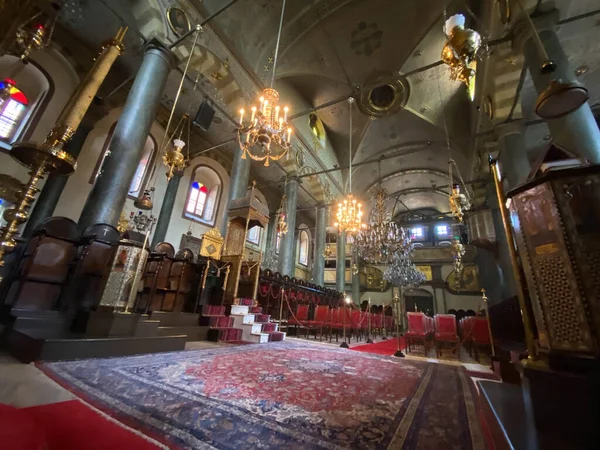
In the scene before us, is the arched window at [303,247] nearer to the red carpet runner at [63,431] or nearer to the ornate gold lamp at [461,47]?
the ornate gold lamp at [461,47]

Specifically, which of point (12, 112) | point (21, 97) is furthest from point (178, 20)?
point (12, 112)

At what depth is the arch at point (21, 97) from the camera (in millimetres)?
5863

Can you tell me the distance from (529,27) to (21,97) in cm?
1146

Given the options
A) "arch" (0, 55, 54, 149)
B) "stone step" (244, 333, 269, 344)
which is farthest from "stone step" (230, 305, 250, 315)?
"arch" (0, 55, 54, 149)

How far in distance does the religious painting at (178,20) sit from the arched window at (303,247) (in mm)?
12420

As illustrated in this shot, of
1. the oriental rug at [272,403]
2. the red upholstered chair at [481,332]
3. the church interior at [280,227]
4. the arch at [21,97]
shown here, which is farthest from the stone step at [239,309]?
the arch at [21,97]

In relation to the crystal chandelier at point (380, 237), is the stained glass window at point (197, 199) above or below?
above

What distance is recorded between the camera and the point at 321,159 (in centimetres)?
1230

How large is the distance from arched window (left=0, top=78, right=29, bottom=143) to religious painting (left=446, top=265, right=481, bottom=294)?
799 inches

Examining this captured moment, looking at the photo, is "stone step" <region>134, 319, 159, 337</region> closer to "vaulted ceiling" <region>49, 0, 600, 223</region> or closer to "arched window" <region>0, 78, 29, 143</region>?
"vaulted ceiling" <region>49, 0, 600, 223</region>

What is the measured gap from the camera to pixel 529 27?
4.12 meters

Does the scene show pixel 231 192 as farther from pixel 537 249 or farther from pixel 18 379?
pixel 537 249

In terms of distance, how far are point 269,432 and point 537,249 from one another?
190cm

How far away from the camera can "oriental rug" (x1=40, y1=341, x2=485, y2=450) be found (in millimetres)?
1173
